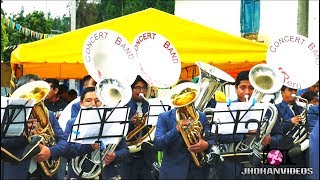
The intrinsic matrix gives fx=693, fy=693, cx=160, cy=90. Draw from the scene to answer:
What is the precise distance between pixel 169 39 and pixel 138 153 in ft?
7.95

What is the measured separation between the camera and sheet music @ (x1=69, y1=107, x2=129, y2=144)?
5.84 metres

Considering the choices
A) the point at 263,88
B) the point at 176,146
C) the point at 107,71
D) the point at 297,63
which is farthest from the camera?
the point at 107,71

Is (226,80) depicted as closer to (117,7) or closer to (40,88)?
(40,88)

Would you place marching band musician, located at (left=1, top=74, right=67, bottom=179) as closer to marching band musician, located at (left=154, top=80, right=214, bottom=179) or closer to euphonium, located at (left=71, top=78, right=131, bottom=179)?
euphonium, located at (left=71, top=78, right=131, bottom=179)

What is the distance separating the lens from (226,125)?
19.9ft

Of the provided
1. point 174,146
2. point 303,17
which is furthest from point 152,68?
point 303,17

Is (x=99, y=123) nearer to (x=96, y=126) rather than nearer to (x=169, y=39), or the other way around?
(x=96, y=126)

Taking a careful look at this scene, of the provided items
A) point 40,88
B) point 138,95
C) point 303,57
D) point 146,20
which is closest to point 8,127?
point 40,88

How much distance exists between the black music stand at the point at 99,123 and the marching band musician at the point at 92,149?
290mm

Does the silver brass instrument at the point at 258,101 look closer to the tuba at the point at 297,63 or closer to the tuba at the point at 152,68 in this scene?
the tuba at the point at 297,63

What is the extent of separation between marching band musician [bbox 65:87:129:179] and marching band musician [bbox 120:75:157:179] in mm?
721

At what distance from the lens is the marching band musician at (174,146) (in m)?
6.36

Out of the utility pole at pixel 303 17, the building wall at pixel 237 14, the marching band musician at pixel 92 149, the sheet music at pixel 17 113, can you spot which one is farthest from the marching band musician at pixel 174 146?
the building wall at pixel 237 14

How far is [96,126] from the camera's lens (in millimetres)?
5949
